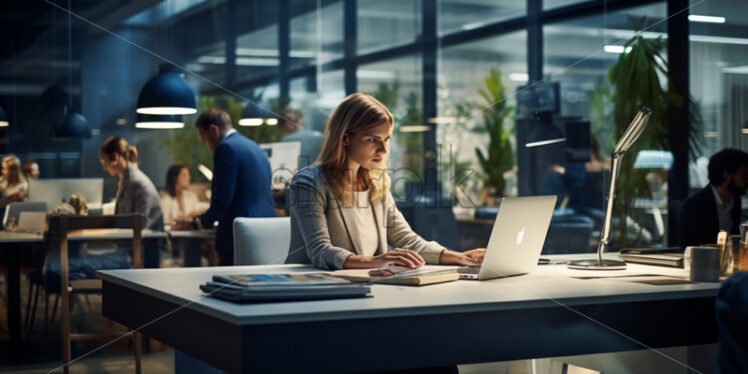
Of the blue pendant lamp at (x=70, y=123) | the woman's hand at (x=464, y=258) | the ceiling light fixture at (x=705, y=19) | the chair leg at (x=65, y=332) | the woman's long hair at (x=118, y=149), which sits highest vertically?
the ceiling light fixture at (x=705, y=19)

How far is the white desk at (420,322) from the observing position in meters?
1.54

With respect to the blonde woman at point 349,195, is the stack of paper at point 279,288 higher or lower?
lower

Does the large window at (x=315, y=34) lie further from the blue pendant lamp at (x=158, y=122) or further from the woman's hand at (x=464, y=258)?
the woman's hand at (x=464, y=258)

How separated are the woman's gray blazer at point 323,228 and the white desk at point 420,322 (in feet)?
1.36

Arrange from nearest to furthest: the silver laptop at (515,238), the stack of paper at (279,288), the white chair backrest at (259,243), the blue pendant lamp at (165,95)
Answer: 1. the stack of paper at (279,288)
2. the silver laptop at (515,238)
3. the white chair backrest at (259,243)
4. the blue pendant lamp at (165,95)

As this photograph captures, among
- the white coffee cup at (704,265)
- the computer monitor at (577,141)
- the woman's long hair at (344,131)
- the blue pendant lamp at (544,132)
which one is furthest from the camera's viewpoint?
the blue pendant lamp at (544,132)

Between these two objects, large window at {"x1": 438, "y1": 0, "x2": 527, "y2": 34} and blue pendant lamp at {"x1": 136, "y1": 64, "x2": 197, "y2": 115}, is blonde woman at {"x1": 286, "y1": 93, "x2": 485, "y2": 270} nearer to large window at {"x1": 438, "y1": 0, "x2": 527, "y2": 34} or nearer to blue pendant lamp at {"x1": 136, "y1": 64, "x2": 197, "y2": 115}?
blue pendant lamp at {"x1": 136, "y1": 64, "x2": 197, "y2": 115}

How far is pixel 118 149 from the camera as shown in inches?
185

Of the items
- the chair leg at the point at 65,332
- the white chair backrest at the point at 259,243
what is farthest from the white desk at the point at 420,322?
the chair leg at the point at 65,332

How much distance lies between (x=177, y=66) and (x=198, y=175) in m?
0.68

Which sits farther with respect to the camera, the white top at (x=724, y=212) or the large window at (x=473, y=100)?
the large window at (x=473, y=100)

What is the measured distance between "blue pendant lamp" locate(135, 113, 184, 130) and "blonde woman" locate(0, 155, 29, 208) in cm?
72

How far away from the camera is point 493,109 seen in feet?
20.4

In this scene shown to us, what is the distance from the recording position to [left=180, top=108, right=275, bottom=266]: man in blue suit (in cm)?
411
